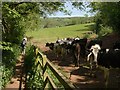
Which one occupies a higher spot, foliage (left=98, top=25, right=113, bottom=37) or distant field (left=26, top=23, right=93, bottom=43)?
foliage (left=98, top=25, right=113, bottom=37)

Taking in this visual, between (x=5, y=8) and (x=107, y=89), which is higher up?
(x=5, y=8)

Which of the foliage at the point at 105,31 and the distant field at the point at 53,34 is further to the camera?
the distant field at the point at 53,34

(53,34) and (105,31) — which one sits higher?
(105,31)

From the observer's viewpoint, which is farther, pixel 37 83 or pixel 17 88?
pixel 17 88

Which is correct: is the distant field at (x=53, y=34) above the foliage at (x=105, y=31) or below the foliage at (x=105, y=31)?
below

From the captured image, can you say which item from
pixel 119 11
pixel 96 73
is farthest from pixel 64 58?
pixel 96 73

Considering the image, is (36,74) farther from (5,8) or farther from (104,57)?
(104,57)

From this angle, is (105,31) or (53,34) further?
(53,34)

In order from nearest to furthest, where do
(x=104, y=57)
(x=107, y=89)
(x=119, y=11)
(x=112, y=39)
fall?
(x=107, y=89), (x=104, y=57), (x=119, y=11), (x=112, y=39)

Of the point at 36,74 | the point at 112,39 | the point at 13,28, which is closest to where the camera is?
the point at 36,74

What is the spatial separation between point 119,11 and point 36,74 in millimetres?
15527

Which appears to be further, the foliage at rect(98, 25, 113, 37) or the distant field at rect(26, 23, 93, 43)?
the distant field at rect(26, 23, 93, 43)

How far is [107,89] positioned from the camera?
12398mm

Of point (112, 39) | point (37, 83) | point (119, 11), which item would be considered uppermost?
point (119, 11)
